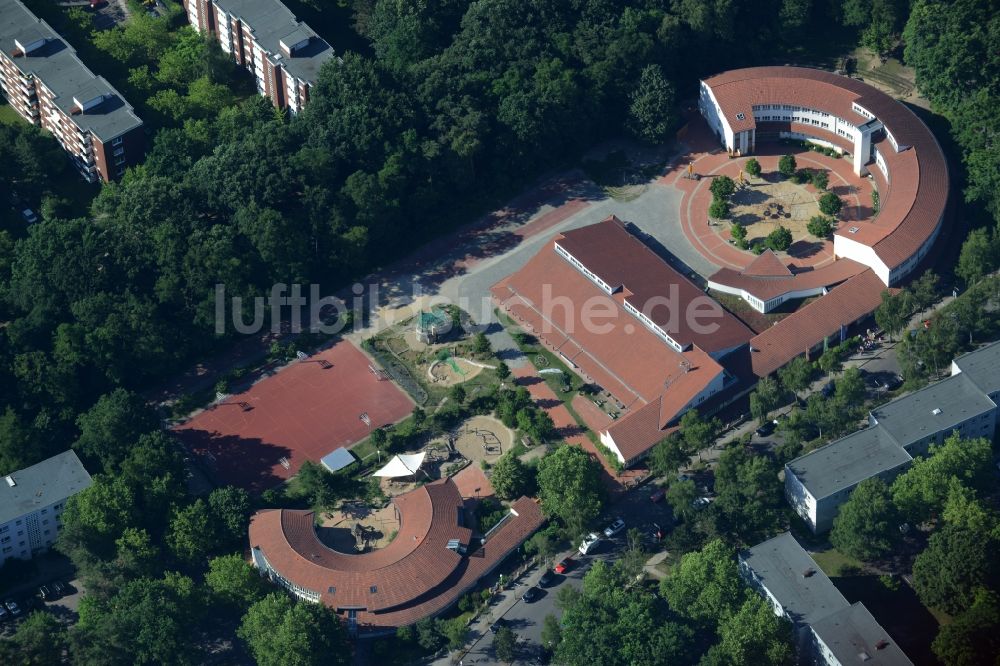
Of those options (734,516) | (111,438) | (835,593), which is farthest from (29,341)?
(835,593)

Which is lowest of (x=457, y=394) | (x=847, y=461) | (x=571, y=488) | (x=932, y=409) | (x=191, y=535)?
(x=191, y=535)

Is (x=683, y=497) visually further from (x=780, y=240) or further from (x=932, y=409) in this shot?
(x=780, y=240)

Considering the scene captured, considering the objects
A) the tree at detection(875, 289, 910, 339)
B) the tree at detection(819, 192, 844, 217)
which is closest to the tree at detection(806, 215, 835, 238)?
the tree at detection(819, 192, 844, 217)

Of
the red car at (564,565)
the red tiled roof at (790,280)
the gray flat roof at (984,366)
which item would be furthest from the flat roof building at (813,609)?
the red tiled roof at (790,280)

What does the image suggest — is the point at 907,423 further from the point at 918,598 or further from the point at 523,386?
the point at 523,386

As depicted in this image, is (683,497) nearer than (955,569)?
No

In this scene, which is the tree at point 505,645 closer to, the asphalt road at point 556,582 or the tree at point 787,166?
the asphalt road at point 556,582

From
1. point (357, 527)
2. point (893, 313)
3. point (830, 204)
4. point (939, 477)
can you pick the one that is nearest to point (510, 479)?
point (357, 527)
